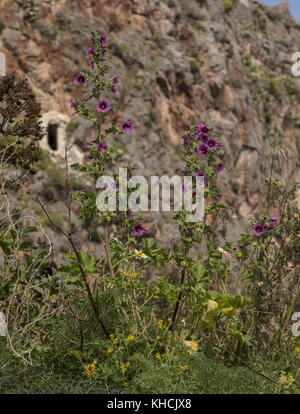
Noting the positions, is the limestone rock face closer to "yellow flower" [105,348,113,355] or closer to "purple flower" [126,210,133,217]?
"purple flower" [126,210,133,217]

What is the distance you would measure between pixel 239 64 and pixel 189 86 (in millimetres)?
8033

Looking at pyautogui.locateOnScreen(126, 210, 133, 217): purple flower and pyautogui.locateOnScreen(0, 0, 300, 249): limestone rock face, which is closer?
pyautogui.locateOnScreen(126, 210, 133, 217): purple flower

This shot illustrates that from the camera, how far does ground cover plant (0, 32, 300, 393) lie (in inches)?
105

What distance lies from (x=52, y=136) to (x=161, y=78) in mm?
8917

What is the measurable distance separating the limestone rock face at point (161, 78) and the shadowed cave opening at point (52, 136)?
23cm

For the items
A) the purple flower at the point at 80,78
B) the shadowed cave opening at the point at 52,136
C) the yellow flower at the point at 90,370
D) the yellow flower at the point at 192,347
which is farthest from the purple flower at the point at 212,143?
the shadowed cave opening at the point at 52,136

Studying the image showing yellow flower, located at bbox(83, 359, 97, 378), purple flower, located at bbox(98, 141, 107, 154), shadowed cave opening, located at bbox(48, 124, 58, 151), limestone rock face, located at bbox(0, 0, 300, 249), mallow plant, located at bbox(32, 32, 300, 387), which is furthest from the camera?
limestone rock face, located at bbox(0, 0, 300, 249)

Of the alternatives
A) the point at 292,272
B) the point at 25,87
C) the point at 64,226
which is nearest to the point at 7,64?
the point at 64,226

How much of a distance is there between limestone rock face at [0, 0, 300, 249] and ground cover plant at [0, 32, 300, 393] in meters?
16.2

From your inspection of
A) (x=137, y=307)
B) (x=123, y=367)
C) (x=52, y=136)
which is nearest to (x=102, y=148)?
(x=137, y=307)

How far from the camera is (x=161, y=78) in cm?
2877

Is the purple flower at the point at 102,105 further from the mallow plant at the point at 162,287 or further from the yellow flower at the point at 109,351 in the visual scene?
→ the yellow flower at the point at 109,351

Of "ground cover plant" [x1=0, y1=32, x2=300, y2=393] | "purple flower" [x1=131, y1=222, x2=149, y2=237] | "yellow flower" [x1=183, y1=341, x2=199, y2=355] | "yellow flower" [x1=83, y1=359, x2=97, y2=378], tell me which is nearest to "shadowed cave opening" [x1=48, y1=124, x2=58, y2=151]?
"ground cover plant" [x1=0, y1=32, x2=300, y2=393]

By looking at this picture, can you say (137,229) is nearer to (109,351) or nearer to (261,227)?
(261,227)
